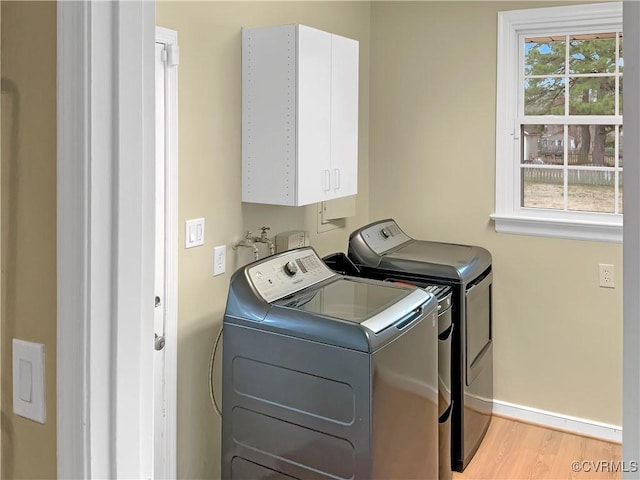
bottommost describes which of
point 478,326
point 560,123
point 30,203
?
point 478,326

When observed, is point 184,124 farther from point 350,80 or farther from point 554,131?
point 554,131

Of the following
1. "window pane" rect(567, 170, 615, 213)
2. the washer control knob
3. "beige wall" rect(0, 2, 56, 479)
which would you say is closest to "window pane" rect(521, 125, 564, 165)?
"window pane" rect(567, 170, 615, 213)

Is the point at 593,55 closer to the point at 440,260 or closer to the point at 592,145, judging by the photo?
the point at 592,145

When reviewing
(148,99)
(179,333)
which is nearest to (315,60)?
(179,333)

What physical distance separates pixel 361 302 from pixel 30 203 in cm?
159

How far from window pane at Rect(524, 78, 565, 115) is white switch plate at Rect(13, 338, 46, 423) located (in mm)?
3049

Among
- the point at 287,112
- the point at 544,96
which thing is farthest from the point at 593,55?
the point at 287,112

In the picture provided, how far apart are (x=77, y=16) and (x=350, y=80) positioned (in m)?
2.20

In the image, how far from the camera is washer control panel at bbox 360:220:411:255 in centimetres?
321

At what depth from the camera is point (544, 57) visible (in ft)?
10.9

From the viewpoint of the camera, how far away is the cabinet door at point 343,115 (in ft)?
9.20

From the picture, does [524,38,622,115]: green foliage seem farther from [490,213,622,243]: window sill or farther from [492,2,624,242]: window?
[490,213,622,243]: window sill

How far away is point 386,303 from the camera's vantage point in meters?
2.32

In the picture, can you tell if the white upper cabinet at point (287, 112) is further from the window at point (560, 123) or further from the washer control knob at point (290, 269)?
the window at point (560, 123)
